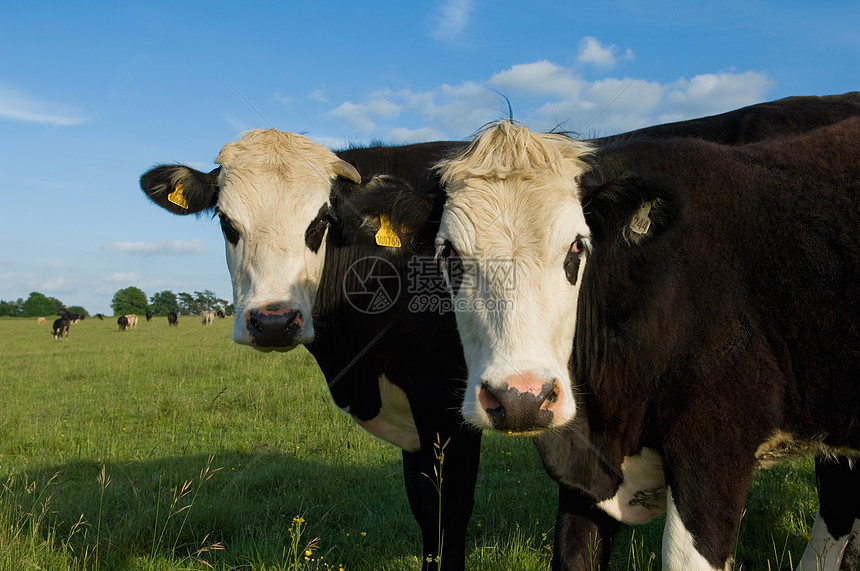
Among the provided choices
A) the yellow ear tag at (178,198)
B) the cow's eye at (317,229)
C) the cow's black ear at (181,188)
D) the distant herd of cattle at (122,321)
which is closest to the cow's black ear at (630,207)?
the cow's eye at (317,229)

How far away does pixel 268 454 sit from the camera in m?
6.81

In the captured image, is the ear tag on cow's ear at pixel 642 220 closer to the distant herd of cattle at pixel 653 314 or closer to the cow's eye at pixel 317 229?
the distant herd of cattle at pixel 653 314

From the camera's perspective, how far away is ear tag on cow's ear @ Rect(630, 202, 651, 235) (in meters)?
2.92

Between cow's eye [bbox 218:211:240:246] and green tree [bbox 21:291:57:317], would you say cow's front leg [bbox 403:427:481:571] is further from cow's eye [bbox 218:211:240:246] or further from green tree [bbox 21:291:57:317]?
green tree [bbox 21:291:57:317]

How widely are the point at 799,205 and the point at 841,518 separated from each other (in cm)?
228

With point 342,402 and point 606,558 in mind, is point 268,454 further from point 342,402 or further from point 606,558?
point 606,558

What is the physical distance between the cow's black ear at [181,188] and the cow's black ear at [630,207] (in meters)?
→ 2.93

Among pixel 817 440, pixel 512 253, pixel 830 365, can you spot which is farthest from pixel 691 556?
pixel 512 253

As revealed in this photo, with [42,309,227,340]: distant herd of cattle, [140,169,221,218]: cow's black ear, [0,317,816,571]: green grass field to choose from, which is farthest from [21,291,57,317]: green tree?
[140,169,221,218]: cow's black ear

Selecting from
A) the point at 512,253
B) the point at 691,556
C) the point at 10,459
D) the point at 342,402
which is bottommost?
the point at 10,459

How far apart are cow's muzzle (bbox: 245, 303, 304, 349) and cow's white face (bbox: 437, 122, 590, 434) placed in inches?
55.1

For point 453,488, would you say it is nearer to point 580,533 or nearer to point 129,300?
point 580,533

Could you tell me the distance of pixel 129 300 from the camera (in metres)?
103

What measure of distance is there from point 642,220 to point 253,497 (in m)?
4.14
